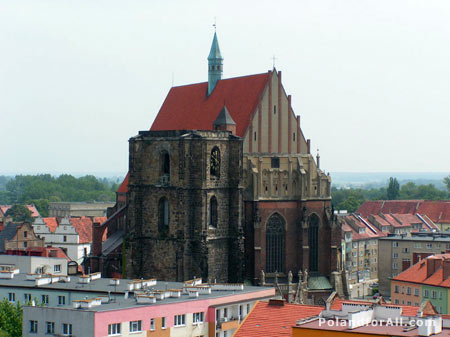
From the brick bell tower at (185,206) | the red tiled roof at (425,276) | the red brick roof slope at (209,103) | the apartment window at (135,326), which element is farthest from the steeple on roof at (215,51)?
the apartment window at (135,326)

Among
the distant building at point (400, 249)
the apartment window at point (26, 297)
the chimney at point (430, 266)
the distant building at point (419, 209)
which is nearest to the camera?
the apartment window at point (26, 297)

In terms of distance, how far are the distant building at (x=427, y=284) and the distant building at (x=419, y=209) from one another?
69807mm

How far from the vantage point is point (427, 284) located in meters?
92.2

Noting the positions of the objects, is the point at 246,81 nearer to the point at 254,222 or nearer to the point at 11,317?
the point at 254,222

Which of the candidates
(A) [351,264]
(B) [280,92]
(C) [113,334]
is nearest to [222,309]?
(C) [113,334]

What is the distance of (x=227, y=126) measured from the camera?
3297 inches

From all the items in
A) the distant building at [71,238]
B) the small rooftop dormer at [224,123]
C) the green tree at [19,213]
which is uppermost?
the small rooftop dormer at [224,123]

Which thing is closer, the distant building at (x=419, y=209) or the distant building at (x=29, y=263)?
the distant building at (x=29, y=263)

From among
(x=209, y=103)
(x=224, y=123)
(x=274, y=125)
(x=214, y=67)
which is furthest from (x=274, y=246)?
(x=214, y=67)

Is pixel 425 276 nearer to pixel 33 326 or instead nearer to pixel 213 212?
pixel 213 212

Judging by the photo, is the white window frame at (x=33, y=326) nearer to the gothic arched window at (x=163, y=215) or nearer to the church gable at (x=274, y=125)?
the gothic arched window at (x=163, y=215)

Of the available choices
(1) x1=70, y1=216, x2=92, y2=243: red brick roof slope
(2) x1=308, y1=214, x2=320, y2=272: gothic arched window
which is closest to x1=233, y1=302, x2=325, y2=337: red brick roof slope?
(2) x1=308, y1=214, x2=320, y2=272: gothic arched window

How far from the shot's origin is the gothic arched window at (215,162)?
82000 millimetres

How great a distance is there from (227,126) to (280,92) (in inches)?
247
